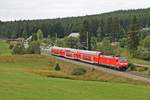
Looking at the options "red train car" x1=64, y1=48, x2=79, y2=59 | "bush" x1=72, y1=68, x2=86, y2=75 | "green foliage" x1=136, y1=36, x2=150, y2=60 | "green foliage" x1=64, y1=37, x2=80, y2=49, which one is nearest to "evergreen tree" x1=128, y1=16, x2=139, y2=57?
"green foliage" x1=136, y1=36, x2=150, y2=60

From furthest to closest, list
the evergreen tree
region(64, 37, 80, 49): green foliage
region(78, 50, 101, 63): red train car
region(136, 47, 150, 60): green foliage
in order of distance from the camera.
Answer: region(64, 37, 80, 49): green foliage < the evergreen tree < region(136, 47, 150, 60): green foliage < region(78, 50, 101, 63): red train car

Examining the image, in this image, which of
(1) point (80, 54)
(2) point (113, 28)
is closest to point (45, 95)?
(1) point (80, 54)

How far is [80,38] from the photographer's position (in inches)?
5251

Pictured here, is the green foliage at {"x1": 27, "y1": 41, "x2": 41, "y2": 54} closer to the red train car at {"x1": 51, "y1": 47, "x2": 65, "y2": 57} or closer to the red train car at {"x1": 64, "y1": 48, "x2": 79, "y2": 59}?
the red train car at {"x1": 51, "y1": 47, "x2": 65, "y2": 57}

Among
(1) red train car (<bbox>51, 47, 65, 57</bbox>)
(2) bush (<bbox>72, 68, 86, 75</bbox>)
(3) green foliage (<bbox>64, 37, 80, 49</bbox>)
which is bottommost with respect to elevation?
(2) bush (<bbox>72, 68, 86, 75</bbox>)

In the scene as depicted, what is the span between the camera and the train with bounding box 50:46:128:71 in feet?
215

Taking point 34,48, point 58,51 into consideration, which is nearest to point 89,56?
point 58,51

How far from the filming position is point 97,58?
248ft

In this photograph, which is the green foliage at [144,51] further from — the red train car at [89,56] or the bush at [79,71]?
the bush at [79,71]

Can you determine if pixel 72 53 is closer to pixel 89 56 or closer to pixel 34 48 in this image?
pixel 89 56

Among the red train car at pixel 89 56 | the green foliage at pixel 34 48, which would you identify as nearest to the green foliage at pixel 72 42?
the green foliage at pixel 34 48

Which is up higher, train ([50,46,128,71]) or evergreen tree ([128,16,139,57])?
evergreen tree ([128,16,139,57])

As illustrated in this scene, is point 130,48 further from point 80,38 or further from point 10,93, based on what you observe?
point 10,93

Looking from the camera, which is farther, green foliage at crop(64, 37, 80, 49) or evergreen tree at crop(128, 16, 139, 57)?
green foliage at crop(64, 37, 80, 49)
